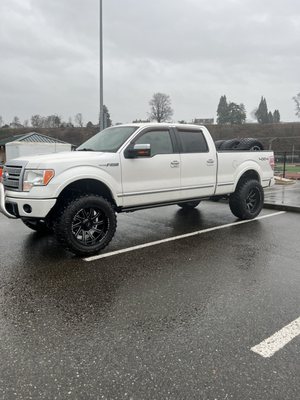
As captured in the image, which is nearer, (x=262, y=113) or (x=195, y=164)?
(x=195, y=164)

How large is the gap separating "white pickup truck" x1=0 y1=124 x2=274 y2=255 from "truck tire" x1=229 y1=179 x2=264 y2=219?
47mm

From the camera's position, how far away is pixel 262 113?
131 m

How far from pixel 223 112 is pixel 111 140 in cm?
12653

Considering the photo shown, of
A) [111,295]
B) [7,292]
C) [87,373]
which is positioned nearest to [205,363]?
[87,373]

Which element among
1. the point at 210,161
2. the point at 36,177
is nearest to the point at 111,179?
the point at 36,177

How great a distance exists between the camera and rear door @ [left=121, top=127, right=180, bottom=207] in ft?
17.9

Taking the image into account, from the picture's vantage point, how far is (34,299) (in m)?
3.55

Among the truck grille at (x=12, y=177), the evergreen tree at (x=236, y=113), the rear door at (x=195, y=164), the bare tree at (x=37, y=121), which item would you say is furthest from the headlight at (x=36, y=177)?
Answer: the evergreen tree at (x=236, y=113)

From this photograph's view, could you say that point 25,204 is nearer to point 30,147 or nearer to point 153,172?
point 153,172

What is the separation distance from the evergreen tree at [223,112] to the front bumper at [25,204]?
118244 millimetres

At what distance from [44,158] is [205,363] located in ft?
11.8

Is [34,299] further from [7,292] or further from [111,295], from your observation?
[111,295]

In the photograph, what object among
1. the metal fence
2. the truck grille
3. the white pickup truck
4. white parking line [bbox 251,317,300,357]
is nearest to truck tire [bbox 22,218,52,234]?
the white pickup truck

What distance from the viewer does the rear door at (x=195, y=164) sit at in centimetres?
619
